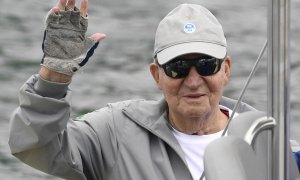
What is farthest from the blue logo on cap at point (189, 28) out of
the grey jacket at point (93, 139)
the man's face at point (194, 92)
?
the grey jacket at point (93, 139)

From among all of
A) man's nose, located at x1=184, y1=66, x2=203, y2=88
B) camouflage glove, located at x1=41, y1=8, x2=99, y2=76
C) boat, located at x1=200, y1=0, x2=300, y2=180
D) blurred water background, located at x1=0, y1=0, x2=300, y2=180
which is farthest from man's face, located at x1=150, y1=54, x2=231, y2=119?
blurred water background, located at x1=0, y1=0, x2=300, y2=180

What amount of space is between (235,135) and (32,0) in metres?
6.91

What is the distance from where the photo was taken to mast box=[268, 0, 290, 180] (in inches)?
95.1

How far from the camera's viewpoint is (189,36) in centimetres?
339

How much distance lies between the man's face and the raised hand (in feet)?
1.15

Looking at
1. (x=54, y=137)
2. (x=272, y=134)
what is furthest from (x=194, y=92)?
(x=272, y=134)

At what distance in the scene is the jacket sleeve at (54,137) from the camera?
3.12 meters

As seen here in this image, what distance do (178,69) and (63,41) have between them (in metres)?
0.41

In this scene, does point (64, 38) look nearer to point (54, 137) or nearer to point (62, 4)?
point (62, 4)

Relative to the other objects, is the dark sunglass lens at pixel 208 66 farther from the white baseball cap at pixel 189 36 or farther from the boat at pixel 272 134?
the boat at pixel 272 134

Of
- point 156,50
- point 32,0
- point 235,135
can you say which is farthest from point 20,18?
point 235,135

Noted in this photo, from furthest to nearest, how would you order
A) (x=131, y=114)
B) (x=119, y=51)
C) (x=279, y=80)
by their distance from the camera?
(x=119, y=51) < (x=131, y=114) < (x=279, y=80)

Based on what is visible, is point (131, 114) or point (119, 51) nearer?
point (131, 114)

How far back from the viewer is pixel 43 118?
10.3ft
